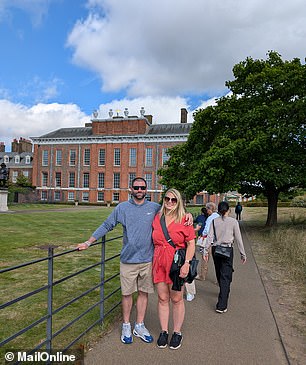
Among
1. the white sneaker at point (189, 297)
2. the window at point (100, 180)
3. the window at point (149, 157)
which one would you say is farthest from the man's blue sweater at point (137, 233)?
the window at point (100, 180)

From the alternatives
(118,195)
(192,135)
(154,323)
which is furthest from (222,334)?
(118,195)

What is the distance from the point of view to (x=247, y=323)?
15.5 ft

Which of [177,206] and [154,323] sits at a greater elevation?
[177,206]

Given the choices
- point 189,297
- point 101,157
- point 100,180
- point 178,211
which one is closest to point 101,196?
point 100,180

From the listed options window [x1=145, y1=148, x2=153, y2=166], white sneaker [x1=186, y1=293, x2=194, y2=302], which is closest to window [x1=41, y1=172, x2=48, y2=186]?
window [x1=145, y1=148, x2=153, y2=166]

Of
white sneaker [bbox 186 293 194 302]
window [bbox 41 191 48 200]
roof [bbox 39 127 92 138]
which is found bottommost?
window [bbox 41 191 48 200]

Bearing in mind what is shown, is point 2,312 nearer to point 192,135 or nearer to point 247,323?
point 247,323

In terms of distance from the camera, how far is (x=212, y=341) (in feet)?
13.3

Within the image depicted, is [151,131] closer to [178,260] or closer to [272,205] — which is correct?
[272,205]

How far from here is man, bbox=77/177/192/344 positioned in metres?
3.82

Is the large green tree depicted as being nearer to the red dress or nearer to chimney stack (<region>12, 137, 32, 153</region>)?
the red dress

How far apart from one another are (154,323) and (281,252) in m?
7.51

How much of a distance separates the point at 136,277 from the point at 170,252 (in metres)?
0.59

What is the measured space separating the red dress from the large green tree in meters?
12.6
